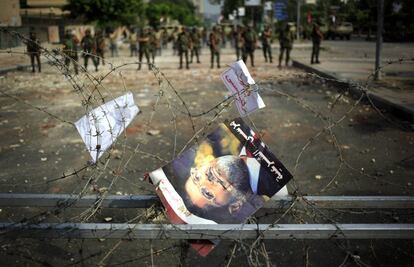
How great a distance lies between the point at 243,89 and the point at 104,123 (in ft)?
3.07

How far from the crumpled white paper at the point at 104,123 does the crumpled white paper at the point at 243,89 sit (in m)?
0.71

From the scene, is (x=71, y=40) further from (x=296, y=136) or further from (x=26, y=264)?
(x=26, y=264)

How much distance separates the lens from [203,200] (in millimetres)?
2555

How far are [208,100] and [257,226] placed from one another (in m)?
9.30

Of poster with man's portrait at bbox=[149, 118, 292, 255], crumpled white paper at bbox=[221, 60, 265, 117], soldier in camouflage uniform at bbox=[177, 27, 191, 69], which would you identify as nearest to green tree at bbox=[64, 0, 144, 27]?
soldier in camouflage uniform at bbox=[177, 27, 191, 69]

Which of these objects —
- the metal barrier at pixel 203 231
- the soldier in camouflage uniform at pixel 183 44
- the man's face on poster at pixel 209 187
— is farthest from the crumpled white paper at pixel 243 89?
the soldier in camouflage uniform at pixel 183 44

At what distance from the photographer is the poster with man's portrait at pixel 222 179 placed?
2504 mm

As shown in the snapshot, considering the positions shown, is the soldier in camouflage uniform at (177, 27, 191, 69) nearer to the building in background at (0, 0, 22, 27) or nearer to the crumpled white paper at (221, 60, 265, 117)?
the building in background at (0, 0, 22, 27)

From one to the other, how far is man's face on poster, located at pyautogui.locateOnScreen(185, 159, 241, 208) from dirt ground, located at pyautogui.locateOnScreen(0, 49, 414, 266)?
0.75ft

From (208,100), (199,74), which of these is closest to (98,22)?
(199,74)

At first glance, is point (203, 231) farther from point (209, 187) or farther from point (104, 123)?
point (104, 123)

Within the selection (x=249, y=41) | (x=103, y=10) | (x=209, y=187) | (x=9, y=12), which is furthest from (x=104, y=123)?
(x=103, y=10)

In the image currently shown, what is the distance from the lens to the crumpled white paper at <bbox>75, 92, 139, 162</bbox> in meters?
2.79

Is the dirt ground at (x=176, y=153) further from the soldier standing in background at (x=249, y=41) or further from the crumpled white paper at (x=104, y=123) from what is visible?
the soldier standing in background at (x=249, y=41)
